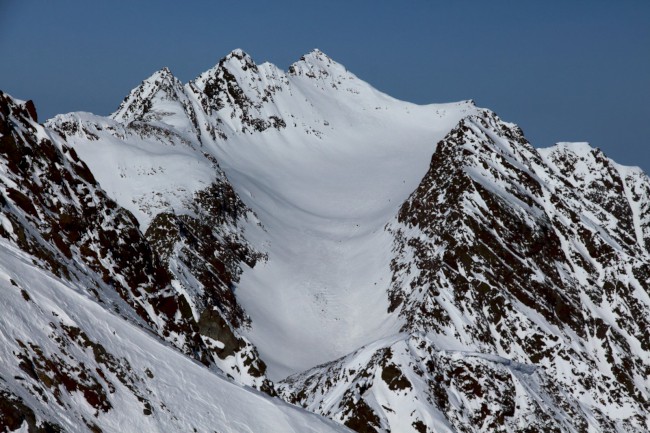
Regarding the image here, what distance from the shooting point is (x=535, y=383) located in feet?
209

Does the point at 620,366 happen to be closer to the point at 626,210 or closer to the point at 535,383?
the point at 535,383

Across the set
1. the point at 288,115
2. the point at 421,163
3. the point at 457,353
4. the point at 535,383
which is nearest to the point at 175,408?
the point at 457,353

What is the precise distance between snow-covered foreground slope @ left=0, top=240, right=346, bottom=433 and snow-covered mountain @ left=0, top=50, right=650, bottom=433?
12 centimetres

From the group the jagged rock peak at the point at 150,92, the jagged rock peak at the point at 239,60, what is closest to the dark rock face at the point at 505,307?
the jagged rock peak at the point at 150,92

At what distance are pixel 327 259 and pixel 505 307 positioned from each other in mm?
21275

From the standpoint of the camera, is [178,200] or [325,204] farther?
[325,204]

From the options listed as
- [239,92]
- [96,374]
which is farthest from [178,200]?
[239,92]

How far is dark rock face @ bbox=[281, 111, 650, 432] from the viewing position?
57.2 metres

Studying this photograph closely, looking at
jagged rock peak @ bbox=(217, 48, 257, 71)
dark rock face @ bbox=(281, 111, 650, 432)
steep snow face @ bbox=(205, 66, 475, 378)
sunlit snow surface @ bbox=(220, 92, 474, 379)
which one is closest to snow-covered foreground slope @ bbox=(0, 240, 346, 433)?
dark rock face @ bbox=(281, 111, 650, 432)

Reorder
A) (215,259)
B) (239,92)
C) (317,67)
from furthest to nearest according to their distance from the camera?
1. (317,67)
2. (239,92)
3. (215,259)

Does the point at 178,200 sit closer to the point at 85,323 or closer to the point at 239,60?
the point at 85,323

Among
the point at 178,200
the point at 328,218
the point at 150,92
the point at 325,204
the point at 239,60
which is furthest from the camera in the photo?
the point at 239,60

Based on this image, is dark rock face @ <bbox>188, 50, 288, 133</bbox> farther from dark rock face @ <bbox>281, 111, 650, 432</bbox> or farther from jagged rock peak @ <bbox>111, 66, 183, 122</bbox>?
dark rock face @ <bbox>281, 111, 650, 432</bbox>

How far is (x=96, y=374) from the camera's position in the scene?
26.3 meters
